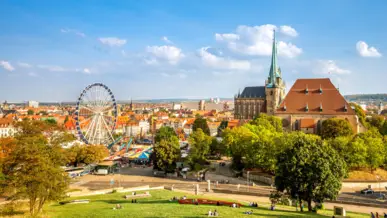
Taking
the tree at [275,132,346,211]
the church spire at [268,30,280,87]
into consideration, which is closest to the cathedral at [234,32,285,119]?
the church spire at [268,30,280,87]

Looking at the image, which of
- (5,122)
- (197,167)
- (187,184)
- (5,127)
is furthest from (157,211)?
(5,122)

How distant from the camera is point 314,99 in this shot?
264ft

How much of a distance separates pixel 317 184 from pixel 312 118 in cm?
5410

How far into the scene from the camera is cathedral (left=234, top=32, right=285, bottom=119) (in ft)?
333

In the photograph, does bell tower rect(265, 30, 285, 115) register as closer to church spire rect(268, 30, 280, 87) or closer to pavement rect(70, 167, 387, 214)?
church spire rect(268, 30, 280, 87)

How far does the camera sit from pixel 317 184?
28.6 metres

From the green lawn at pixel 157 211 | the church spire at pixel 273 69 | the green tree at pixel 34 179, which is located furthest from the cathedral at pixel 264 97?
the green tree at pixel 34 179

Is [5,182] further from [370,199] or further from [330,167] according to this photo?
[370,199]

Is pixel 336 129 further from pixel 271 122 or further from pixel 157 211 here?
pixel 157 211

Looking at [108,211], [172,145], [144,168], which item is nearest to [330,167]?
[108,211]

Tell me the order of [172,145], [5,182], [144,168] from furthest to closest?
[144,168]
[172,145]
[5,182]

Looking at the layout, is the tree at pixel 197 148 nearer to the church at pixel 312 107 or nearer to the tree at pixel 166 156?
the tree at pixel 166 156

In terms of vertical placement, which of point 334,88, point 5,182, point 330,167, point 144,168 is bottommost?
point 144,168

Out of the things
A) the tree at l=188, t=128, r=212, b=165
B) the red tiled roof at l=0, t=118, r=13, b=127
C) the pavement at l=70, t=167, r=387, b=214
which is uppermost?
the red tiled roof at l=0, t=118, r=13, b=127
